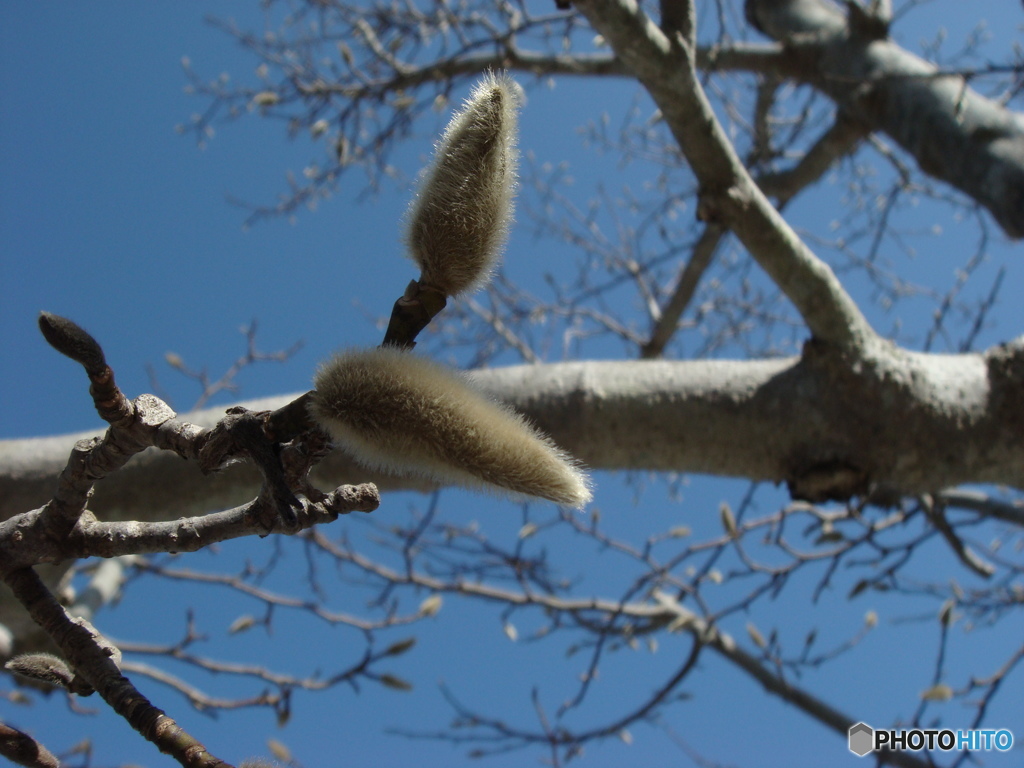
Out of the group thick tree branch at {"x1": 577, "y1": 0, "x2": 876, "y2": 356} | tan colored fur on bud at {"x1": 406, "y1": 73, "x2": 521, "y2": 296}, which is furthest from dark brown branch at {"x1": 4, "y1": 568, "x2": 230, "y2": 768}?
thick tree branch at {"x1": 577, "y1": 0, "x2": 876, "y2": 356}

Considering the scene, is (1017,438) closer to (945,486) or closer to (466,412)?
(945,486)

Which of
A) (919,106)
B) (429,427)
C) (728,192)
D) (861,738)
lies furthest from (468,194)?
(861,738)

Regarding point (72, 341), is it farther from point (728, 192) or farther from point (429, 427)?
point (728, 192)

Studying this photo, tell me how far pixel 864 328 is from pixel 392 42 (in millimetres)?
2364

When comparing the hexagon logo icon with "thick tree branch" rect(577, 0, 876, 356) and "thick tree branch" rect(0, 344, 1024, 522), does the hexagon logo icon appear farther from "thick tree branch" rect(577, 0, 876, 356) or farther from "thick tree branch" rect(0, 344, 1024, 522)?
"thick tree branch" rect(577, 0, 876, 356)

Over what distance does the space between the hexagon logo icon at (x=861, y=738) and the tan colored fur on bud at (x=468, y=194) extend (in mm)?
2245

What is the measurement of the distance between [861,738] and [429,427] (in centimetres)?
233

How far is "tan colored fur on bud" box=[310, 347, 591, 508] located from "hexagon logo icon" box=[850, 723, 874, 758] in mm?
2143

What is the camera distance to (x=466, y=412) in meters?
0.71

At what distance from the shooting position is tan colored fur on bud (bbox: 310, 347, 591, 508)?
70cm

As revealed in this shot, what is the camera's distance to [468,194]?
2.70ft

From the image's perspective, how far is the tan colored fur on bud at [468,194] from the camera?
83 cm

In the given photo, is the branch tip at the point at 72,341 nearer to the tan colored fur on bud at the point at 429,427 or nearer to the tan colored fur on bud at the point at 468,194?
the tan colored fur on bud at the point at 429,427

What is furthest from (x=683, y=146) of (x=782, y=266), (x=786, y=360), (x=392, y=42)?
(x=392, y=42)
